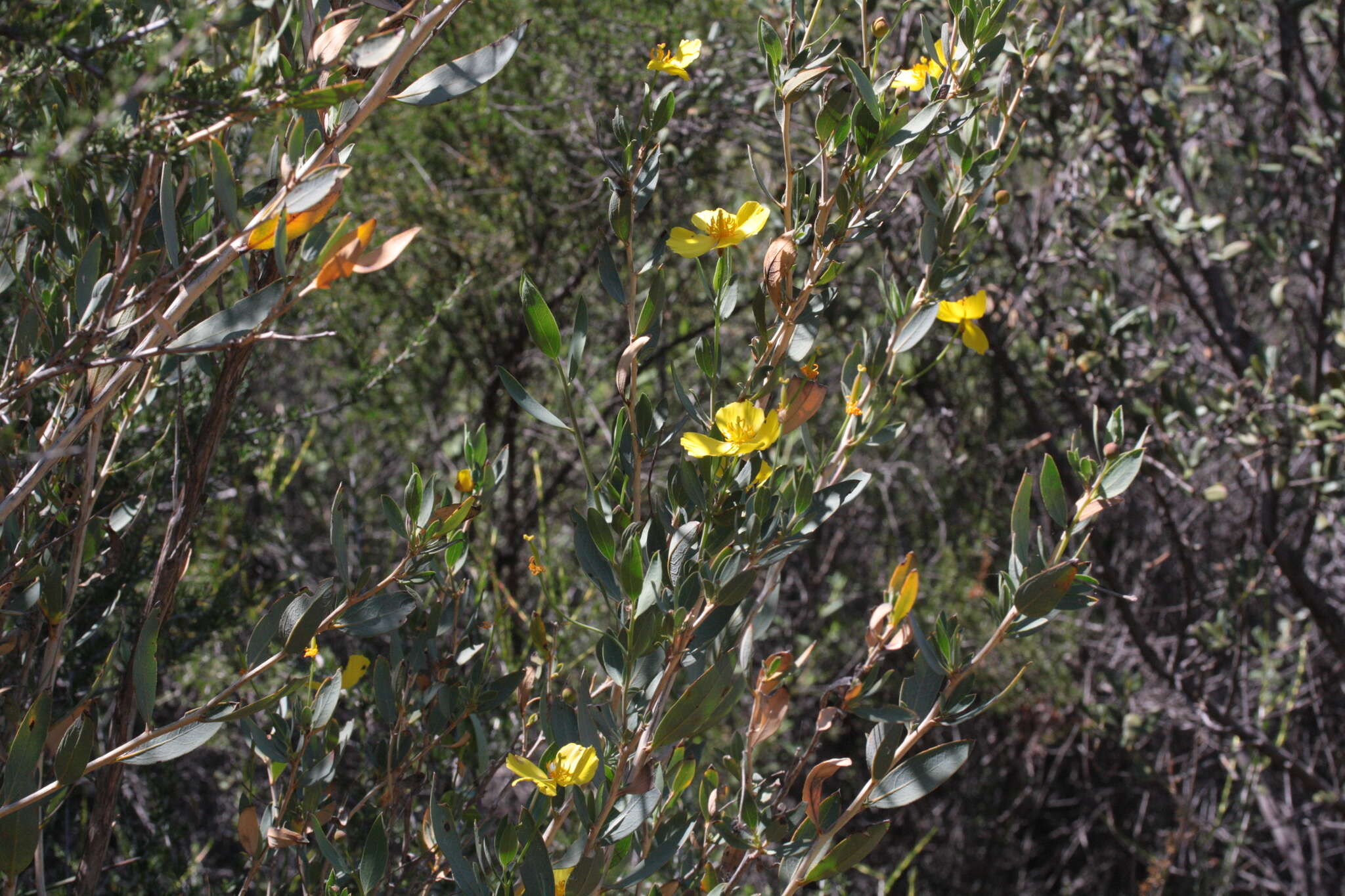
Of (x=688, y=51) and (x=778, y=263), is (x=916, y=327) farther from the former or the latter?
(x=688, y=51)

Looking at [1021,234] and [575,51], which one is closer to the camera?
[575,51]

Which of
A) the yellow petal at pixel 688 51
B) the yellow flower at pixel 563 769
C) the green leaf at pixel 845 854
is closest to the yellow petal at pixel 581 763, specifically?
the yellow flower at pixel 563 769

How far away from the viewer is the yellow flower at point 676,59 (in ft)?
3.00

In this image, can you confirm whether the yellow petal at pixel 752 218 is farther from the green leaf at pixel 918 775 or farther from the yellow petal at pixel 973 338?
the green leaf at pixel 918 775

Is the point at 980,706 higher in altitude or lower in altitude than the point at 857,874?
higher

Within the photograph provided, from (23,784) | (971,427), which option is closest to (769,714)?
(23,784)

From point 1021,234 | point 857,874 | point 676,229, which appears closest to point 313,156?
point 676,229

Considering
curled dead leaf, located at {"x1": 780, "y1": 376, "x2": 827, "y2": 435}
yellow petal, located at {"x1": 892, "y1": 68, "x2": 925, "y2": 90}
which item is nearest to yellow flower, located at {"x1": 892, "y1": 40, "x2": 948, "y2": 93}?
yellow petal, located at {"x1": 892, "y1": 68, "x2": 925, "y2": 90}

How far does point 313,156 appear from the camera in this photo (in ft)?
2.64

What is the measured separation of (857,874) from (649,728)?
9.49ft

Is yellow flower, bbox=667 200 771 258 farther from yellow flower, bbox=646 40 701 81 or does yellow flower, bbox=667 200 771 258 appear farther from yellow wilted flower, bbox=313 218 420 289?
yellow wilted flower, bbox=313 218 420 289

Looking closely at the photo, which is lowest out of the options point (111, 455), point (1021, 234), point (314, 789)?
point (1021, 234)

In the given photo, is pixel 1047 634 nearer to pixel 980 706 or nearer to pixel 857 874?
pixel 857 874

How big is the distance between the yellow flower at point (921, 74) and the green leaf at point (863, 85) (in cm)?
12
